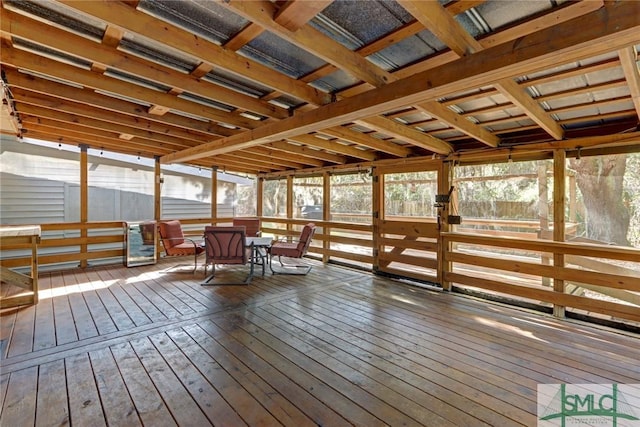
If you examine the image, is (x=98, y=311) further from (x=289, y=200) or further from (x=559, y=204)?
(x=559, y=204)

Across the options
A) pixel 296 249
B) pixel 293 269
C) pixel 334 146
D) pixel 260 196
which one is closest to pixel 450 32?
pixel 334 146

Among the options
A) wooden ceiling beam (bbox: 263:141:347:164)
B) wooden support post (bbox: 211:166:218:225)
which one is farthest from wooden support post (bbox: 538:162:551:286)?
wooden support post (bbox: 211:166:218:225)

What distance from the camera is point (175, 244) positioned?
5543mm

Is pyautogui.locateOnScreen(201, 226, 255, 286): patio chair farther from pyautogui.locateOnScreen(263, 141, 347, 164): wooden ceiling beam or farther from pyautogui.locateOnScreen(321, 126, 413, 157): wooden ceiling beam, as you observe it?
pyautogui.locateOnScreen(321, 126, 413, 157): wooden ceiling beam

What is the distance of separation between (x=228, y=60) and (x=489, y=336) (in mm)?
3414

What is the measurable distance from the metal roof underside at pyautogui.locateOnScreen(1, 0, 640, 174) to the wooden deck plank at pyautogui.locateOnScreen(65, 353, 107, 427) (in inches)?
90.3

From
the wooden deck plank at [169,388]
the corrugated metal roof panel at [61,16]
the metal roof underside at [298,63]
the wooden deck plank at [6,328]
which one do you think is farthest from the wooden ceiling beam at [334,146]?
the wooden deck plank at [6,328]

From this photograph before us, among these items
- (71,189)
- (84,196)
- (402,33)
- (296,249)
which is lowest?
(296,249)

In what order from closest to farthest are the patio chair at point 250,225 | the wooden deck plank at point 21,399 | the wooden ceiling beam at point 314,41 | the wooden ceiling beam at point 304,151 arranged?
the wooden ceiling beam at point 314,41
the wooden deck plank at point 21,399
the wooden ceiling beam at point 304,151
the patio chair at point 250,225

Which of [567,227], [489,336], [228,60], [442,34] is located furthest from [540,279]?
[228,60]

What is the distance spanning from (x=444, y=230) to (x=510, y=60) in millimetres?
3286

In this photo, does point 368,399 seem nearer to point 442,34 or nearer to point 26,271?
point 442,34

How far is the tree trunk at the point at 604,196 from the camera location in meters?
3.29

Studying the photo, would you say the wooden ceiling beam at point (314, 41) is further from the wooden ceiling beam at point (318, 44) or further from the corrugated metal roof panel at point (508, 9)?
the corrugated metal roof panel at point (508, 9)
